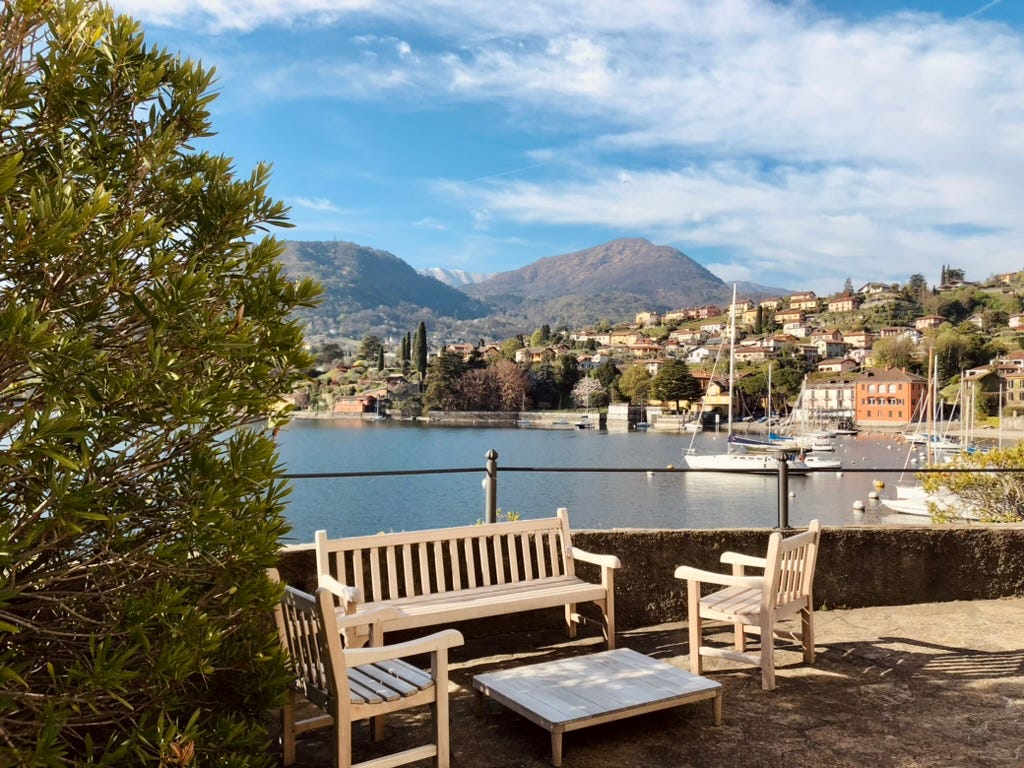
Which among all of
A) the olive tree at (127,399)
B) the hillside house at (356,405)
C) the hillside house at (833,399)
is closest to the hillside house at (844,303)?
the hillside house at (833,399)

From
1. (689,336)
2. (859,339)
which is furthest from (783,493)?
(689,336)

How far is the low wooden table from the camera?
3283mm

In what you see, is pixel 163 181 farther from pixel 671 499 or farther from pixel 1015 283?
pixel 1015 283

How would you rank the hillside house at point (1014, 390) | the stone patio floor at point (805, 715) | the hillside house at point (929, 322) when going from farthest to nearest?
the hillside house at point (929, 322), the hillside house at point (1014, 390), the stone patio floor at point (805, 715)

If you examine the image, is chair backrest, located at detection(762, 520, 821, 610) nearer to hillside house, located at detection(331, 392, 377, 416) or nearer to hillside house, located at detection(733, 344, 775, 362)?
hillside house, located at detection(331, 392, 377, 416)

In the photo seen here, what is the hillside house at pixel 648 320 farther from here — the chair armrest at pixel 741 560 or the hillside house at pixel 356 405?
the chair armrest at pixel 741 560

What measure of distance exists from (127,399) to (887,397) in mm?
90037

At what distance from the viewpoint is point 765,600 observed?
165 inches

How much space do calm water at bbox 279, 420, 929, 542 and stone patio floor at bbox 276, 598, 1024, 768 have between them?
41.1 ft

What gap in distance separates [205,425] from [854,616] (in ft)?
15.3

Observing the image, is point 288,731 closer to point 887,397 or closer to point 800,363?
point 887,397

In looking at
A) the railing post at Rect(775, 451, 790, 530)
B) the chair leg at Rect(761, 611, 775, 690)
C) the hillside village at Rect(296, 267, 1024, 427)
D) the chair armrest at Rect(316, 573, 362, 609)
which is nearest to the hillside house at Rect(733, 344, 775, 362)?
the hillside village at Rect(296, 267, 1024, 427)

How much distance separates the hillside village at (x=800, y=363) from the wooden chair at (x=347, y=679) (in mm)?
58490

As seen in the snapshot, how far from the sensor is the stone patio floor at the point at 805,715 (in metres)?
3.41
